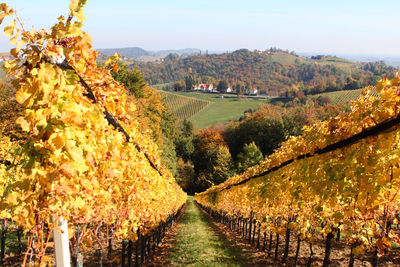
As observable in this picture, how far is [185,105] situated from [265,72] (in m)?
68.7

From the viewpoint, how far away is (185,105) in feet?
294

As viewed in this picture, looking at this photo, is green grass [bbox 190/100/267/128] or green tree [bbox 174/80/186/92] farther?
green tree [bbox 174/80/186/92]

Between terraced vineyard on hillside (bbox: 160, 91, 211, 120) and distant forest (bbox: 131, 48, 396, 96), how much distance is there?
1952cm

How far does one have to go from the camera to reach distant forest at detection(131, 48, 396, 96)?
10394 cm

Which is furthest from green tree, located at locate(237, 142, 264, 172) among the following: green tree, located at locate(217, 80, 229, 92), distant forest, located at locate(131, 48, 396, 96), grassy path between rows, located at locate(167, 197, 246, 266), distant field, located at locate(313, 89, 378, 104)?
green tree, located at locate(217, 80, 229, 92)

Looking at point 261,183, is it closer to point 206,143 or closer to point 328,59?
point 206,143

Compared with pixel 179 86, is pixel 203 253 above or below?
below

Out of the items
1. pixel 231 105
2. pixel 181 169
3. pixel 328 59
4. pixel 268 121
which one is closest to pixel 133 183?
pixel 181 169

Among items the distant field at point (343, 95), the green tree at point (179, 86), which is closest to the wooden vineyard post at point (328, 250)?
the distant field at point (343, 95)

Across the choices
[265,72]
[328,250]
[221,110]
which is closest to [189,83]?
[221,110]

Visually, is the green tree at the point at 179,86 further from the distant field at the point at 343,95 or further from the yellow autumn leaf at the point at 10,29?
the yellow autumn leaf at the point at 10,29

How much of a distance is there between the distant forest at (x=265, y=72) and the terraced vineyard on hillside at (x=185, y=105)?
64.0 feet

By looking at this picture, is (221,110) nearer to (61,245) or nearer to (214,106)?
(214,106)

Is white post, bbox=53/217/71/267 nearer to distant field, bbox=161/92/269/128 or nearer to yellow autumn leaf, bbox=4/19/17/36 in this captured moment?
yellow autumn leaf, bbox=4/19/17/36
